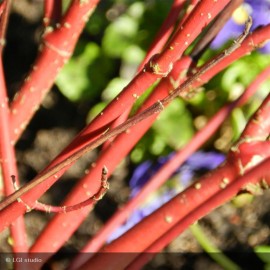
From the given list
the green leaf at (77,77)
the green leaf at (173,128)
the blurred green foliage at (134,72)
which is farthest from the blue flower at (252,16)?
the green leaf at (77,77)

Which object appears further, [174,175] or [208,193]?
[174,175]

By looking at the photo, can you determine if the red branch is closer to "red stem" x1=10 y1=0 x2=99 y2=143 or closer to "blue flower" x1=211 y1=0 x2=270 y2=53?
"red stem" x1=10 y1=0 x2=99 y2=143

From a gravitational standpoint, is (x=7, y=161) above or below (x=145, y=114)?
above

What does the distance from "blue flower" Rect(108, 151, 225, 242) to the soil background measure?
6cm

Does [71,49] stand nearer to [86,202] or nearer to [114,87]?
[86,202]

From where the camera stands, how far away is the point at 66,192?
1.69 metres

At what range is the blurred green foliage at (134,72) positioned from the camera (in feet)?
5.40

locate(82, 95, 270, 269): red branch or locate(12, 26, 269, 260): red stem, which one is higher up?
locate(12, 26, 269, 260): red stem

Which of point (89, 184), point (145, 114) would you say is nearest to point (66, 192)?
point (89, 184)

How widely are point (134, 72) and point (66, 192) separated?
40 centimetres

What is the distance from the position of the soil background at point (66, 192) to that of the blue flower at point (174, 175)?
0.20 ft

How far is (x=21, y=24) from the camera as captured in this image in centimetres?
187

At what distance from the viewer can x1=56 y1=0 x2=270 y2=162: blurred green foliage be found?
164cm

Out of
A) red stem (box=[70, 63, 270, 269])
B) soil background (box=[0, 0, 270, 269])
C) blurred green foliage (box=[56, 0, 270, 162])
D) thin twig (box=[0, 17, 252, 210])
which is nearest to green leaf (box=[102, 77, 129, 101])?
blurred green foliage (box=[56, 0, 270, 162])
